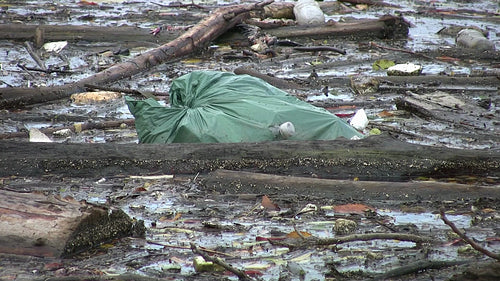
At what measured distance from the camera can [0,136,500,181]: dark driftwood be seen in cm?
524

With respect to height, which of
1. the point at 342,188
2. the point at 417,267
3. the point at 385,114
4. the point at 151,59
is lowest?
the point at 151,59

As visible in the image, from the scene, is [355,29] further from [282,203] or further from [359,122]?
[282,203]

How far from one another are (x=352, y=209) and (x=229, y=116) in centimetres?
138

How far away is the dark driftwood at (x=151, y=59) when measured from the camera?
294 inches

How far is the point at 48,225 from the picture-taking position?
3809mm

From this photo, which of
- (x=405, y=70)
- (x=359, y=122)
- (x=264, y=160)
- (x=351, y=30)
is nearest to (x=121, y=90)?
(x=359, y=122)

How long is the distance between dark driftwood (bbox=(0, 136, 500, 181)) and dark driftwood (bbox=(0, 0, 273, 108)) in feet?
7.33

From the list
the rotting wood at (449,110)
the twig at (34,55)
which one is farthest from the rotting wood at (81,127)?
the twig at (34,55)

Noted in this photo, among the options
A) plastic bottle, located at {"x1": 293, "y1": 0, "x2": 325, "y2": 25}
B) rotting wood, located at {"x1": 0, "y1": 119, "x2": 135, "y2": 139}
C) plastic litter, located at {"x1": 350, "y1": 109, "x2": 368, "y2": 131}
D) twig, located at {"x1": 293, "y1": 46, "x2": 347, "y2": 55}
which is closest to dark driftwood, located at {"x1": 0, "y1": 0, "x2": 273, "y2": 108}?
plastic bottle, located at {"x1": 293, "y1": 0, "x2": 325, "y2": 25}

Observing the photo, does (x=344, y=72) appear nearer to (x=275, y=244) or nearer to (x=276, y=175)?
(x=276, y=175)

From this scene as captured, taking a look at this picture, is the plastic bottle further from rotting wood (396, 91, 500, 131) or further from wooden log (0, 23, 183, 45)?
rotting wood (396, 91, 500, 131)

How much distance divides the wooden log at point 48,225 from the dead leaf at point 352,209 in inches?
56.5

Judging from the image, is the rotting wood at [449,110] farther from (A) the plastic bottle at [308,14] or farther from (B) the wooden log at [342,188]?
(A) the plastic bottle at [308,14]

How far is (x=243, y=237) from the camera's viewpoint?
422 centimetres
